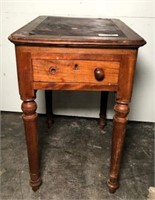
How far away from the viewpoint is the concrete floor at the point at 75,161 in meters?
1.07

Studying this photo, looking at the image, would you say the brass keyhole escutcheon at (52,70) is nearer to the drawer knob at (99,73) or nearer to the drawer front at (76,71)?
the drawer front at (76,71)

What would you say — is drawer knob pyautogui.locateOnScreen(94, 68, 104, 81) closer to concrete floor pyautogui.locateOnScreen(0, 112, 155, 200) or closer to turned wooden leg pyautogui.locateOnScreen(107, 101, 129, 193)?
turned wooden leg pyautogui.locateOnScreen(107, 101, 129, 193)

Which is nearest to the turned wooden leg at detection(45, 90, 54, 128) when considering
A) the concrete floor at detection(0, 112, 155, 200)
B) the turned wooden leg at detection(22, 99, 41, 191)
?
Answer: the concrete floor at detection(0, 112, 155, 200)

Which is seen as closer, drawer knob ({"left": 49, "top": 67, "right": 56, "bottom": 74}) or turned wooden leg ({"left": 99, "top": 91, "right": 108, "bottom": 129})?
drawer knob ({"left": 49, "top": 67, "right": 56, "bottom": 74})

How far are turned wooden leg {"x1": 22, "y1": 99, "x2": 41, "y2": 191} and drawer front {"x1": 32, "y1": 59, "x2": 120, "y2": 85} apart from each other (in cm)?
11

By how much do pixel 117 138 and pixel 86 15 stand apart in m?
0.82

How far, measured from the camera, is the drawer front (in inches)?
31.5

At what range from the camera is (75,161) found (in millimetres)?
1258

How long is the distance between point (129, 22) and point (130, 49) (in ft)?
2.32

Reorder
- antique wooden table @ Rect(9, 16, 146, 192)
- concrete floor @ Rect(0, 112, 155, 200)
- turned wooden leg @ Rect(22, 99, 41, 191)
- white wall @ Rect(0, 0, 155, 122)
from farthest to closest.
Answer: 1. white wall @ Rect(0, 0, 155, 122)
2. concrete floor @ Rect(0, 112, 155, 200)
3. turned wooden leg @ Rect(22, 99, 41, 191)
4. antique wooden table @ Rect(9, 16, 146, 192)

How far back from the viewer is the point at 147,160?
1283 mm

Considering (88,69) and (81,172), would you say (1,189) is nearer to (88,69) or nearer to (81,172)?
(81,172)

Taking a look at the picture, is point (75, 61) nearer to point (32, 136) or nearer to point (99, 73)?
point (99, 73)

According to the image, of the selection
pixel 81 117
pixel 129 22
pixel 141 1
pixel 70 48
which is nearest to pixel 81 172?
pixel 81 117
